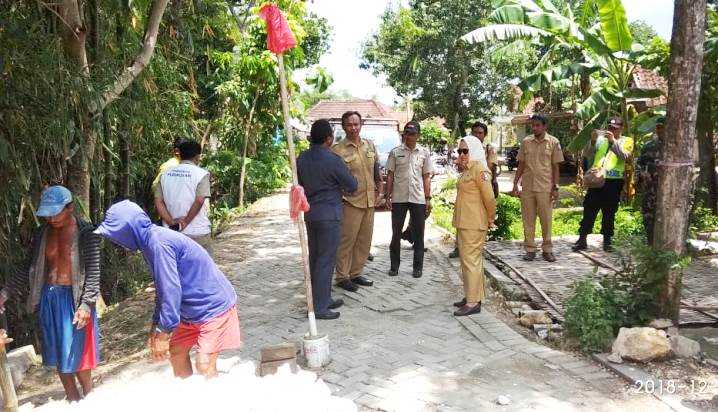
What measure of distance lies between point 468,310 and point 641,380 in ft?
5.83

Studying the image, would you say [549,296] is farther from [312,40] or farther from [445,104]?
[312,40]

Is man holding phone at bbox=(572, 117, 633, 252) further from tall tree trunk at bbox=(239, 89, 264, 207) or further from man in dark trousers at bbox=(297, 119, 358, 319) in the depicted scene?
tall tree trunk at bbox=(239, 89, 264, 207)

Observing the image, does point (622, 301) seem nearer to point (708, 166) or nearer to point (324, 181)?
point (324, 181)

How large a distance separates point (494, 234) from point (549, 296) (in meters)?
2.97

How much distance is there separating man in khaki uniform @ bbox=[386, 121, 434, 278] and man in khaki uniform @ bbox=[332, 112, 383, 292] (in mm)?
389

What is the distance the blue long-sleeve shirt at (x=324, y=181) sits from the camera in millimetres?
5254

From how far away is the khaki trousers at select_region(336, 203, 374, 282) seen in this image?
6.06 metres

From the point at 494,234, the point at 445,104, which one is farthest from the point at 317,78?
the point at 445,104

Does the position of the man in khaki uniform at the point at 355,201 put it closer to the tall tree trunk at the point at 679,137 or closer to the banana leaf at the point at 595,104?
the tall tree trunk at the point at 679,137

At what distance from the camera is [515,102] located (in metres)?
23.8

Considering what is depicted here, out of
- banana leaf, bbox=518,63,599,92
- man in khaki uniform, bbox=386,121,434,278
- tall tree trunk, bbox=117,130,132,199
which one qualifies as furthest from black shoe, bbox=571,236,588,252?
tall tree trunk, bbox=117,130,132,199

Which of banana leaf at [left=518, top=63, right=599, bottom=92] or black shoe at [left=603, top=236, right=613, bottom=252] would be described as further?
banana leaf at [left=518, top=63, right=599, bottom=92]

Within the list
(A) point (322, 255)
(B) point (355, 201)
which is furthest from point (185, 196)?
(B) point (355, 201)

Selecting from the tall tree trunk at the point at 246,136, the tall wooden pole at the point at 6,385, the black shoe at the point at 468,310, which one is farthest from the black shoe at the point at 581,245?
the tall tree trunk at the point at 246,136
